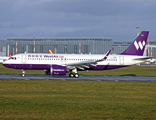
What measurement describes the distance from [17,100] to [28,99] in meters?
0.92

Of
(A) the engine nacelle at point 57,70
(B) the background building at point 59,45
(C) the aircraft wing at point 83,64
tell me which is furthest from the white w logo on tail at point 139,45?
(B) the background building at point 59,45

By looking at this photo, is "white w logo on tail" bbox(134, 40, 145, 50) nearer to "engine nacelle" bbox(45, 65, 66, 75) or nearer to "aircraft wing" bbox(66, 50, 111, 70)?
"aircraft wing" bbox(66, 50, 111, 70)

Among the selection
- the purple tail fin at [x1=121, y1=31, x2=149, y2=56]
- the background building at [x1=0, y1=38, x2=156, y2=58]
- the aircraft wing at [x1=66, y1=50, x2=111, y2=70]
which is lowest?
the aircraft wing at [x1=66, y1=50, x2=111, y2=70]

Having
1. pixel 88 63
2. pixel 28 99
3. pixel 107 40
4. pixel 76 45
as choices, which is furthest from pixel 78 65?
pixel 107 40

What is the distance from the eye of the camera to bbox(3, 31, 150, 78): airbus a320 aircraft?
44312 millimetres

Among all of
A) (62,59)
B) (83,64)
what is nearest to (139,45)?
(83,64)

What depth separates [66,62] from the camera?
45.9 meters

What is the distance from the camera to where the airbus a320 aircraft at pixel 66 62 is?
145 feet

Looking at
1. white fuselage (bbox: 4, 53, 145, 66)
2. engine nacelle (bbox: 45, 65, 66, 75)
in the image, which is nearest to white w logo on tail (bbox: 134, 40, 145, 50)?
white fuselage (bbox: 4, 53, 145, 66)

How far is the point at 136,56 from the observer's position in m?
50.1

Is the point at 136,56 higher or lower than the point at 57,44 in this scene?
lower

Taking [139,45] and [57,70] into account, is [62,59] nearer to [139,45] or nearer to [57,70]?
[57,70]

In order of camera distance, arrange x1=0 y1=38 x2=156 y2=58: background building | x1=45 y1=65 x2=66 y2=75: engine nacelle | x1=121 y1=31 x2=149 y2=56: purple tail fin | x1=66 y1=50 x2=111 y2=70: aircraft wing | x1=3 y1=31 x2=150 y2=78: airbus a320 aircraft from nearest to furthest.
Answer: x1=45 y1=65 x2=66 y2=75: engine nacelle < x1=3 y1=31 x2=150 y2=78: airbus a320 aircraft < x1=66 y1=50 x2=111 y2=70: aircraft wing < x1=121 y1=31 x2=149 y2=56: purple tail fin < x1=0 y1=38 x2=156 y2=58: background building

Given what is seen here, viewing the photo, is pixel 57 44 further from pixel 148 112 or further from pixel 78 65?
pixel 148 112
